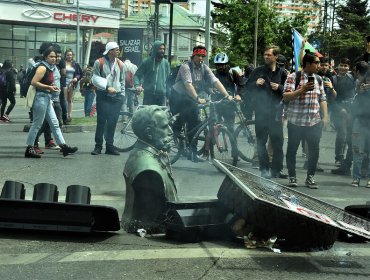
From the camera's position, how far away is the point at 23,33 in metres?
42.5

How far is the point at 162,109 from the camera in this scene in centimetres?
461

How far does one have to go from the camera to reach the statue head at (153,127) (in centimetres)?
453

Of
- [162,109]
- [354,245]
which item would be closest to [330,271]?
[354,245]

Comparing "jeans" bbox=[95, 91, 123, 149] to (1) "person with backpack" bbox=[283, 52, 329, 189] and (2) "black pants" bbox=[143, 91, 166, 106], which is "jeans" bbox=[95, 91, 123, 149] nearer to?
(2) "black pants" bbox=[143, 91, 166, 106]

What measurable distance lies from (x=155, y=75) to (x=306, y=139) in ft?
9.26

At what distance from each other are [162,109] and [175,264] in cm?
127

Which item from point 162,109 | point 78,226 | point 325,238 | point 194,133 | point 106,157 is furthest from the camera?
point 106,157

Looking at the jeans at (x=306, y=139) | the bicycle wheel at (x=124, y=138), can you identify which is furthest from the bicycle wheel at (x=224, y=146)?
the bicycle wheel at (x=124, y=138)

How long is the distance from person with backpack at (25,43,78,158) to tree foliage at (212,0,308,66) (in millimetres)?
31893

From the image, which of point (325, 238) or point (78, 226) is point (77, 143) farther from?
point (325, 238)

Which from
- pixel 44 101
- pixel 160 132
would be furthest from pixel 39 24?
pixel 160 132

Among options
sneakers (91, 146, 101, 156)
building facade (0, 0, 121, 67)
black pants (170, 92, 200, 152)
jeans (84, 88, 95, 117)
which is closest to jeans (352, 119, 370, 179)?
black pants (170, 92, 200, 152)

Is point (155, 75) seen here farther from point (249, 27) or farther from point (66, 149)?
point (249, 27)

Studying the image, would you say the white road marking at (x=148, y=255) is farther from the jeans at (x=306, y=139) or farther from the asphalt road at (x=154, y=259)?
the jeans at (x=306, y=139)
